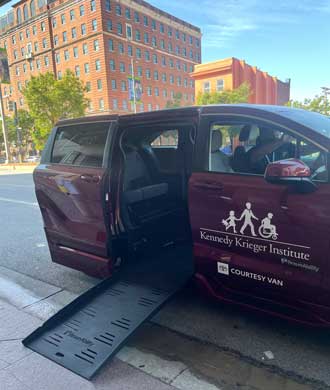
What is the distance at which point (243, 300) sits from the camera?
2.66m

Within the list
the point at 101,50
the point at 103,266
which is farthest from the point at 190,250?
the point at 101,50

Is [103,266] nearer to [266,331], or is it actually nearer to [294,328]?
[266,331]

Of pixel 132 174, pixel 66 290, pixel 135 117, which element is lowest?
pixel 66 290

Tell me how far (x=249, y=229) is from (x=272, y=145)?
0.87 meters

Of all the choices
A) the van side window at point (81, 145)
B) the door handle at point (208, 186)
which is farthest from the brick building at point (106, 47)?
the door handle at point (208, 186)

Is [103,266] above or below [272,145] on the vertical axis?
below

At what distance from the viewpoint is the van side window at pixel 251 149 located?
2.57 meters

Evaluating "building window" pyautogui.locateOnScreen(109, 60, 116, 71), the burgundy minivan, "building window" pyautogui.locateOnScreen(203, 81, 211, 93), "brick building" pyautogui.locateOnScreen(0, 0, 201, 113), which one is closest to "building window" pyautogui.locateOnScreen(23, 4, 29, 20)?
"brick building" pyautogui.locateOnScreen(0, 0, 201, 113)

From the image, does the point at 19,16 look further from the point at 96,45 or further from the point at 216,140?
the point at 216,140

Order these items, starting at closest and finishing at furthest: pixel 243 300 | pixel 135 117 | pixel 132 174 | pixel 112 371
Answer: pixel 112 371 < pixel 243 300 < pixel 135 117 < pixel 132 174

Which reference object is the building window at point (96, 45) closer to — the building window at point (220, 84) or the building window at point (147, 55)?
the building window at point (147, 55)

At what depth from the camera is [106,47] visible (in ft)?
155

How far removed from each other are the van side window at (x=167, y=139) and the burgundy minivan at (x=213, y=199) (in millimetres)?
76

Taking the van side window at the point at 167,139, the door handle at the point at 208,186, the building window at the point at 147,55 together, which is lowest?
the door handle at the point at 208,186
